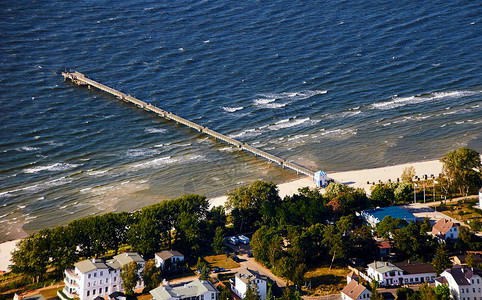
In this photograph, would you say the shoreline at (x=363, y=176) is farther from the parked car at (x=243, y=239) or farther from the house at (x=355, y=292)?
the house at (x=355, y=292)

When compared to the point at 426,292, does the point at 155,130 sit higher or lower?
higher

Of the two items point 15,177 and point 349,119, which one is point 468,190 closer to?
point 349,119

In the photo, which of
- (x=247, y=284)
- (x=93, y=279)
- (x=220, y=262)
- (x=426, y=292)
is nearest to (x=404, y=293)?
(x=426, y=292)

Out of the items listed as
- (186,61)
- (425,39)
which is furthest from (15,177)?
(425,39)

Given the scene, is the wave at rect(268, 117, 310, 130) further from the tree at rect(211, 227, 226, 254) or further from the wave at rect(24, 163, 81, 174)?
the tree at rect(211, 227, 226, 254)

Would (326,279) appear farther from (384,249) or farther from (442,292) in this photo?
(442,292)

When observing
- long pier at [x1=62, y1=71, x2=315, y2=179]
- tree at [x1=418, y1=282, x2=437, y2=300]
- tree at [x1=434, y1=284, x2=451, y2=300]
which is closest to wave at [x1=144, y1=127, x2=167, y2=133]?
long pier at [x1=62, y1=71, x2=315, y2=179]
